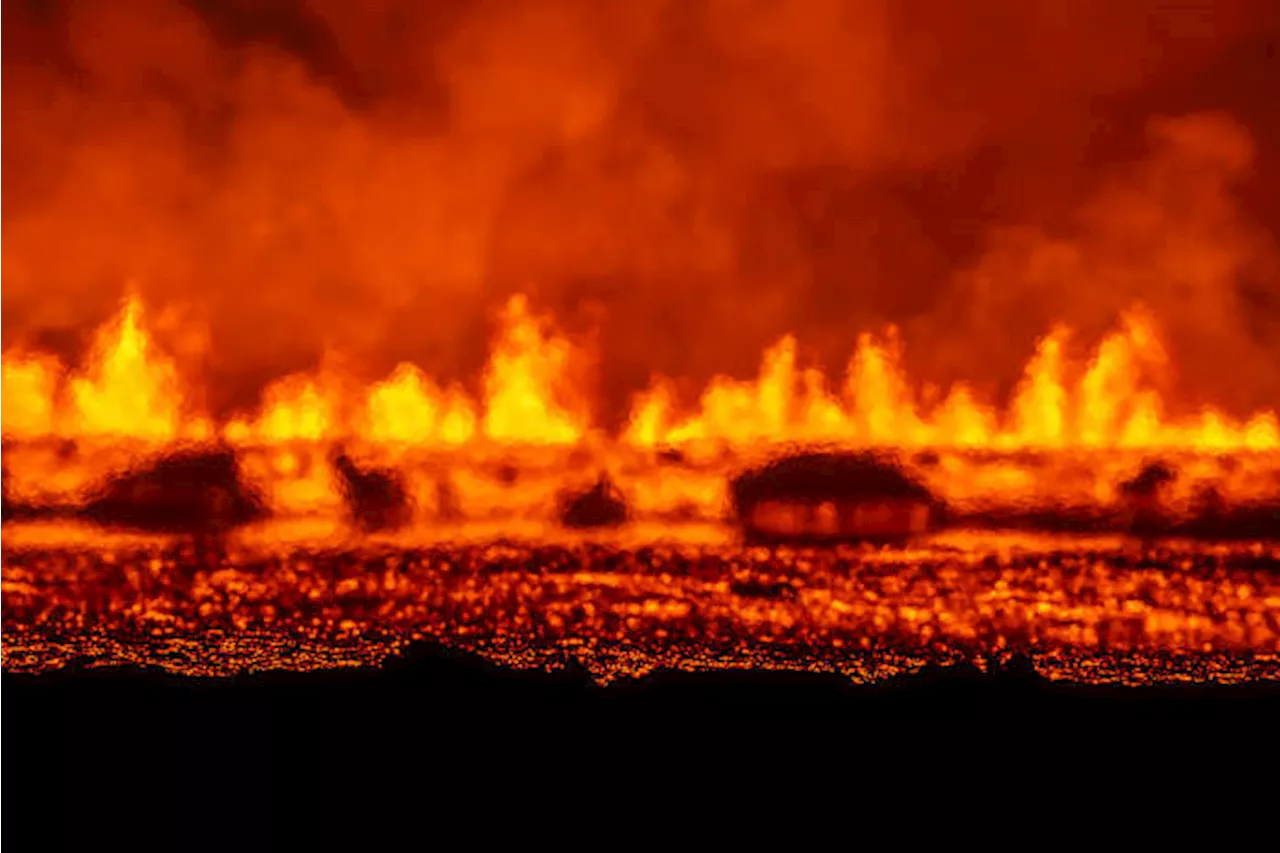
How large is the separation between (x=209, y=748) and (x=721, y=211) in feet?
5.87

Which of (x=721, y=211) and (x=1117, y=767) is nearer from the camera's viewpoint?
(x=1117, y=767)

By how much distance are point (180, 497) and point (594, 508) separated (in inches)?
40.5

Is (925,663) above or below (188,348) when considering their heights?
below

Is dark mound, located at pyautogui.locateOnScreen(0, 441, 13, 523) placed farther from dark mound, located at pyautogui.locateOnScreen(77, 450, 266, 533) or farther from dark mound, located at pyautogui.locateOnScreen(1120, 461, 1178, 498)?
dark mound, located at pyautogui.locateOnScreen(1120, 461, 1178, 498)

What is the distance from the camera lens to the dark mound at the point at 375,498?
4113mm

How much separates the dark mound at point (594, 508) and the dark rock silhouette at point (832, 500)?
0.29 m

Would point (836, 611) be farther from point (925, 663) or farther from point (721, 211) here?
point (721, 211)

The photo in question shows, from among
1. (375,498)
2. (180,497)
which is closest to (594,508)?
(375,498)

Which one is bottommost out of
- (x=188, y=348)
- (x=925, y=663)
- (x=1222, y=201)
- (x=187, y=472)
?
(x=925, y=663)

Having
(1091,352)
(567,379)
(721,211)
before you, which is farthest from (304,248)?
(1091,352)

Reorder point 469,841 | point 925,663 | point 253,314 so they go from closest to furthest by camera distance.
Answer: point 469,841
point 925,663
point 253,314

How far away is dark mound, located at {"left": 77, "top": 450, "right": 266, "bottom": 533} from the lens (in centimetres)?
408

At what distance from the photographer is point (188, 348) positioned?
13.6ft

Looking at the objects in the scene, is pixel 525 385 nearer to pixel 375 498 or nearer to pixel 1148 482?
pixel 375 498
